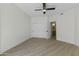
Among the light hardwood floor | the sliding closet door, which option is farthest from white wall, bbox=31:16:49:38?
the light hardwood floor

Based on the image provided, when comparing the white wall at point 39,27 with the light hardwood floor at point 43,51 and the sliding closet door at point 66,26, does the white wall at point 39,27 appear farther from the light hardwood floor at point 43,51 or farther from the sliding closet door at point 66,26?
the light hardwood floor at point 43,51

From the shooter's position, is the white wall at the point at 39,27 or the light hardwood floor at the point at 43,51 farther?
the white wall at the point at 39,27

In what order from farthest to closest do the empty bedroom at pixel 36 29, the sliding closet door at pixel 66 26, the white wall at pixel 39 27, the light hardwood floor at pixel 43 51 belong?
the white wall at pixel 39 27
the sliding closet door at pixel 66 26
the empty bedroom at pixel 36 29
the light hardwood floor at pixel 43 51

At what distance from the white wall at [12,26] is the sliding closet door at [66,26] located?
191 cm

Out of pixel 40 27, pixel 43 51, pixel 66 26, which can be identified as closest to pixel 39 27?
pixel 40 27

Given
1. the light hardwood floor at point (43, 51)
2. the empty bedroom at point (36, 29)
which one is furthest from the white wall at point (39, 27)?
the light hardwood floor at point (43, 51)

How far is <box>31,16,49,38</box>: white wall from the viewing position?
587cm

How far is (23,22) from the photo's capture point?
536cm

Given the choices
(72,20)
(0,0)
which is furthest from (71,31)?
(0,0)

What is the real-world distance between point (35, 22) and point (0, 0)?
484 centimetres

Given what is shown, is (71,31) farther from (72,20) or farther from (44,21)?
(44,21)

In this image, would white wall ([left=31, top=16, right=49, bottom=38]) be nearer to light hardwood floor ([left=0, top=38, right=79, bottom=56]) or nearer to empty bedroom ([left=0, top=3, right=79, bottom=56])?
empty bedroom ([left=0, top=3, right=79, bottom=56])

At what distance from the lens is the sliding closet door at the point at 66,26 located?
16.2 feet

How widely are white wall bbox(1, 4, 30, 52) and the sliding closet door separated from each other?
191 cm
